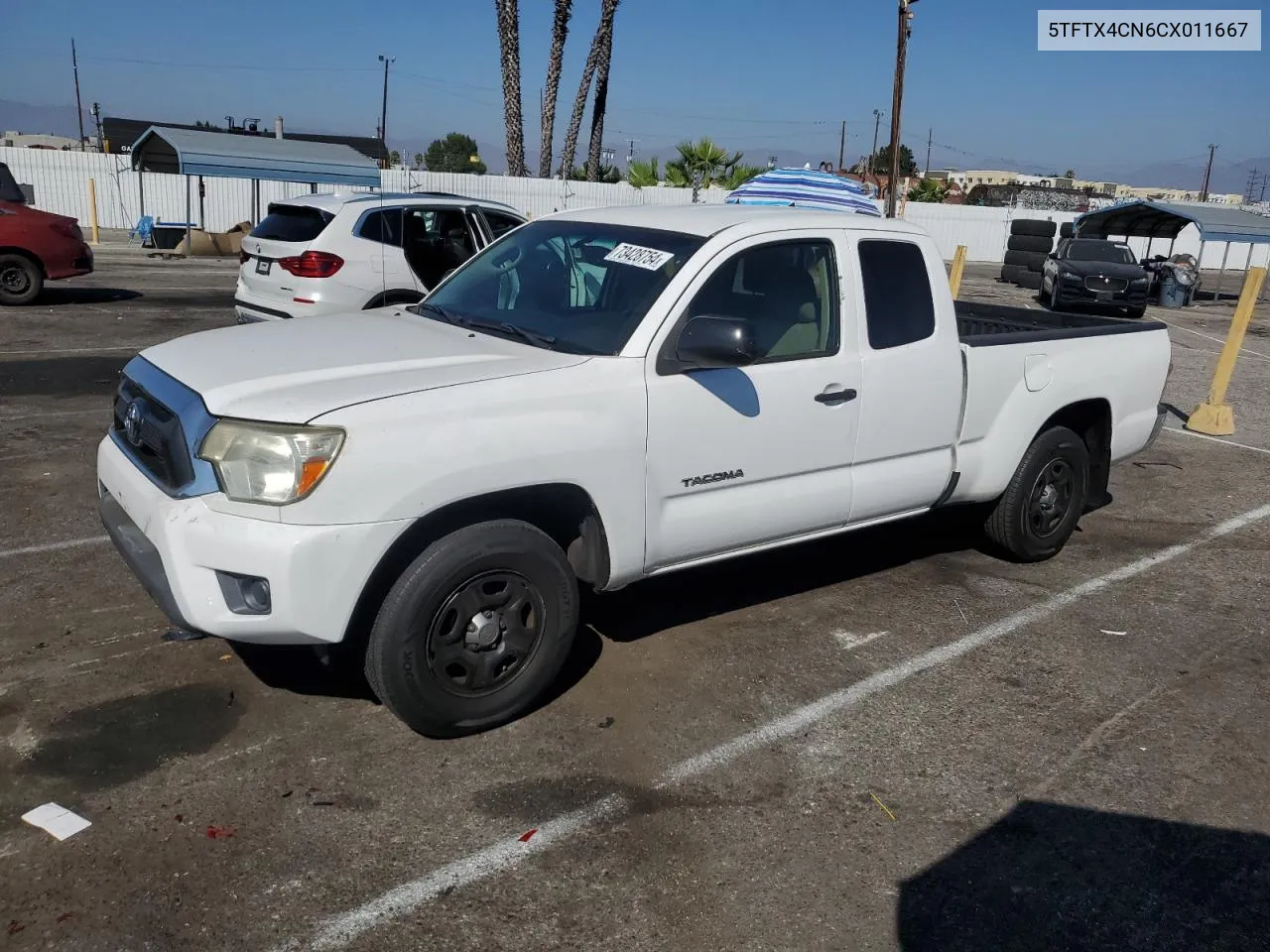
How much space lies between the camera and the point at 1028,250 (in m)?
28.9

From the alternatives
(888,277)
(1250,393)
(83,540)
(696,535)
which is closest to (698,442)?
(696,535)

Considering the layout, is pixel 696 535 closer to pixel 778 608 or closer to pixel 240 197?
pixel 778 608

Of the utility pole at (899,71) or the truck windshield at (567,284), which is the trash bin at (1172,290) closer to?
the utility pole at (899,71)

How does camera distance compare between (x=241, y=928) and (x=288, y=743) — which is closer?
A: (x=241, y=928)

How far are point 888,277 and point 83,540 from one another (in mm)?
4226

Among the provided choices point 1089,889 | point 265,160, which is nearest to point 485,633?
point 1089,889

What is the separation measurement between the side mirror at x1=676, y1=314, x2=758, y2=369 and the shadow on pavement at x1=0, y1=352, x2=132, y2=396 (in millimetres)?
6286

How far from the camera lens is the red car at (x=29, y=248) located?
13516 mm

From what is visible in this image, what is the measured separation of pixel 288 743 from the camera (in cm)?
374

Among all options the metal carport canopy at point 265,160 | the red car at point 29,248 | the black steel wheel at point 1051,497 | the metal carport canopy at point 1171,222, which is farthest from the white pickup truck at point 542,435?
the metal carport canopy at point 1171,222

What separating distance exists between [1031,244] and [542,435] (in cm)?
2806

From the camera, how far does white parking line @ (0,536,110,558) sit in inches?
208

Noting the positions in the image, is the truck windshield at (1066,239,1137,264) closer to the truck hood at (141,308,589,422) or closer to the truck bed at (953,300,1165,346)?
the truck bed at (953,300,1165,346)

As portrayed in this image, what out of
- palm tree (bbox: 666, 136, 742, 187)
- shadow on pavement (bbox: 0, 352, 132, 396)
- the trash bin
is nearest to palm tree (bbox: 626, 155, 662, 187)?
palm tree (bbox: 666, 136, 742, 187)
